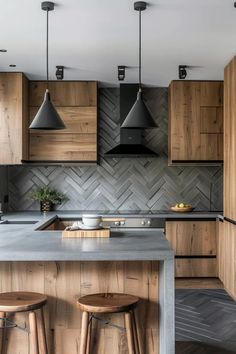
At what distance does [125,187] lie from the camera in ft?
20.2

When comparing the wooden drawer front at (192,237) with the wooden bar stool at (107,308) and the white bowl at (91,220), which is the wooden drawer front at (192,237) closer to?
the white bowl at (91,220)

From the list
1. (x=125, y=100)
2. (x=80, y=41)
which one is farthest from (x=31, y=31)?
(x=125, y=100)

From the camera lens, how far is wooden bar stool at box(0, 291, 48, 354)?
2490mm

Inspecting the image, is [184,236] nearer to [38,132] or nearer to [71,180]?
[71,180]

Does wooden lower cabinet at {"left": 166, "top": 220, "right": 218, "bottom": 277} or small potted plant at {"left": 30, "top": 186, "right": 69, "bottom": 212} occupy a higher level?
small potted plant at {"left": 30, "top": 186, "right": 69, "bottom": 212}

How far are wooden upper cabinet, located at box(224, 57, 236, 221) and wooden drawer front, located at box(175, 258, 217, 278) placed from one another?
32.9 inches

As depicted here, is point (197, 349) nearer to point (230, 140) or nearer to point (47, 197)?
point (230, 140)

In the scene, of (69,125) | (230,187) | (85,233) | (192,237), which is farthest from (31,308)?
(69,125)

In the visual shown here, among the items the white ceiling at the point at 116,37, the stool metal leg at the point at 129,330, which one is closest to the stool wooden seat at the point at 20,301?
the stool metal leg at the point at 129,330

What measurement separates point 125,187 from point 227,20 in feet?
9.83

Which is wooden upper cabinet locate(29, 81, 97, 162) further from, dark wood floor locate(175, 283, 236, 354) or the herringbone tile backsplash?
dark wood floor locate(175, 283, 236, 354)

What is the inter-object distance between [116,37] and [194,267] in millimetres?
2937

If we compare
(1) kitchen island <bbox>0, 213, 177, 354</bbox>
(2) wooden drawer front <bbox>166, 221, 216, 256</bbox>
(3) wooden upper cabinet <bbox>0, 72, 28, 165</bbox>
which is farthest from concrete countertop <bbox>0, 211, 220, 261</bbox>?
(2) wooden drawer front <bbox>166, 221, 216, 256</bbox>

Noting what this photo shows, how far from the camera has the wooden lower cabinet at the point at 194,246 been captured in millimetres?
5508
